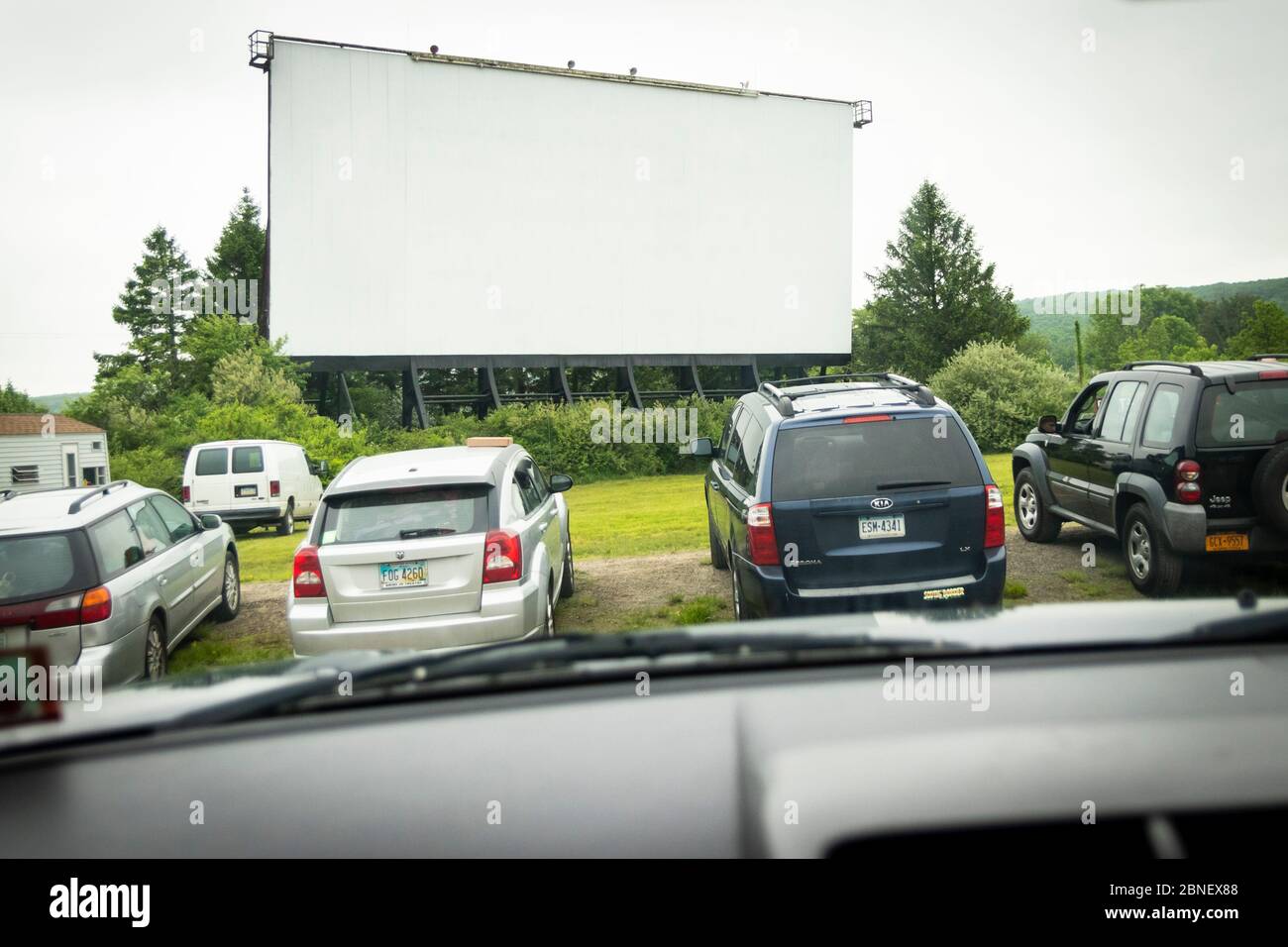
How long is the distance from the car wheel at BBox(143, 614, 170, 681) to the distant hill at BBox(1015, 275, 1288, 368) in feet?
83.8

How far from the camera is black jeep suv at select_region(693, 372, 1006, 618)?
6.50 m

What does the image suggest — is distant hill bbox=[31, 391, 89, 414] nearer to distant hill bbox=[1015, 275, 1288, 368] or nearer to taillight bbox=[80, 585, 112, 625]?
taillight bbox=[80, 585, 112, 625]

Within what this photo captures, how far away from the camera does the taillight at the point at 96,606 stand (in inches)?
261

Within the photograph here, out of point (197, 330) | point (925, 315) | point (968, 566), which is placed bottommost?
point (968, 566)

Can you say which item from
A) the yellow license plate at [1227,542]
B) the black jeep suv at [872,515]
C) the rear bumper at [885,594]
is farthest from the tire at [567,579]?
the yellow license plate at [1227,542]

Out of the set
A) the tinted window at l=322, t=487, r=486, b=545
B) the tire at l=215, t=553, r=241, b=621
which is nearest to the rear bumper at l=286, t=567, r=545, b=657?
the tinted window at l=322, t=487, r=486, b=545

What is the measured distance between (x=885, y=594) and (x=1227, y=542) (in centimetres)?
366

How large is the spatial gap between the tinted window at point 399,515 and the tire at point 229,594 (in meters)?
3.98

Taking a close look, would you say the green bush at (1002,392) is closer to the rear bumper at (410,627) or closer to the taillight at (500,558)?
the taillight at (500,558)

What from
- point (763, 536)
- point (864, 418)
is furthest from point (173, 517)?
point (864, 418)

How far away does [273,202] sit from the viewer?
2681 centimetres

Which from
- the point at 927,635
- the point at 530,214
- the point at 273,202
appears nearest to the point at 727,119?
the point at 530,214
